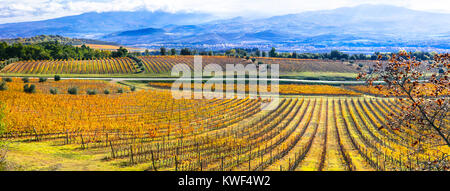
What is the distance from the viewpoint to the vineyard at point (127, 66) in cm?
9662

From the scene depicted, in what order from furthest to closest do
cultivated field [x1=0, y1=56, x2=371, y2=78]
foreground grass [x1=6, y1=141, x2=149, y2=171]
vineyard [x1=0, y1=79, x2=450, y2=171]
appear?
cultivated field [x1=0, y1=56, x2=371, y2=78]
vineyard [x1=0, y1=79, x2=450, y2=171]
foreground grass [x1=6, y1=141, x2=149, y2=171]

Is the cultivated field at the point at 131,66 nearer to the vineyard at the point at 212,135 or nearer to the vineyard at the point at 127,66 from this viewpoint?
the vineyard at the point at 127,66

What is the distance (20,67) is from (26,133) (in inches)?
3241

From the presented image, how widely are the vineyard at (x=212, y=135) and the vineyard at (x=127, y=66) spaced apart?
5609cm

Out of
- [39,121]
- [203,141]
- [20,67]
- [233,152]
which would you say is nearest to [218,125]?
[203,141]

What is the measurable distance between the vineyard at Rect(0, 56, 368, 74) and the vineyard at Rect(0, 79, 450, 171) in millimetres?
56089

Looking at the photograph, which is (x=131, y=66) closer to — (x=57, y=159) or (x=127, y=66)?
(x=127, y=66)

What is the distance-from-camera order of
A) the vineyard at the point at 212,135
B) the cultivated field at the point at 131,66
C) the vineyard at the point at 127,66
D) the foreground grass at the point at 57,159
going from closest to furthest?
1. the foreground grass at the point at 57,159
2. the vineyard at the point at 212,135
3. the cultivated field at the point at 131,66
4. the vineyard at the point at 127,66

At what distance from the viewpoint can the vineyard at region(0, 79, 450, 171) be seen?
21844 millimetres

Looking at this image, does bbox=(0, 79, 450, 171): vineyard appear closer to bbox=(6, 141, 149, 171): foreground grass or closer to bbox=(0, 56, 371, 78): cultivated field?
bbox=(6, 141, 149, 171): foreground grass

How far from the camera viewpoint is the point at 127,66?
10875 cm

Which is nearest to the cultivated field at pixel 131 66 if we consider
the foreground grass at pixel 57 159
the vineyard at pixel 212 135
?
the vineyard at pixel 212 135

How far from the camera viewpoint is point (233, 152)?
23953mm

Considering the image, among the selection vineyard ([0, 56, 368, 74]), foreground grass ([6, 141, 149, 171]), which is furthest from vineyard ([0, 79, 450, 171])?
vineyard ([0, 56, 368, 74])
